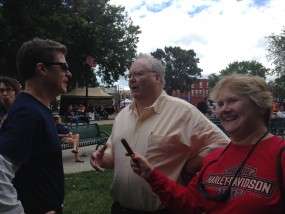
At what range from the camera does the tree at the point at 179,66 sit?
94.1 meters

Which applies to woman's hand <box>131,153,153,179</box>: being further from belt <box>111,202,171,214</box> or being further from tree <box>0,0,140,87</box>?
tree <box>0,0,140,87</box>

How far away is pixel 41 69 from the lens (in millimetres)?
2326

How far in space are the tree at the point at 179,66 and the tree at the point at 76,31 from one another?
55.3m

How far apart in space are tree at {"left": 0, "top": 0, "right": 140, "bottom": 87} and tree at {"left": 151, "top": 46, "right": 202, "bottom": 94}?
55336mm

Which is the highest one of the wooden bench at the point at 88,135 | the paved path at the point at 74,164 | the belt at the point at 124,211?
the belt at the point at 124,211

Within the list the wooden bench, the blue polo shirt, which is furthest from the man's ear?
the wooden bench

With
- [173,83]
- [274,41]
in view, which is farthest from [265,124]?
[173,83]

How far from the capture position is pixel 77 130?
10992mm

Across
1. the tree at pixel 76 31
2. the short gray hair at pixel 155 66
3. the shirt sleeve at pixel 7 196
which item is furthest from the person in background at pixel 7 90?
the tree at pixel 76 31

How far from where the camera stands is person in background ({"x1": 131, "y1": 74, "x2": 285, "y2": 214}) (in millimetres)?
1874

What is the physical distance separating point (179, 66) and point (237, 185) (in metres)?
94.1

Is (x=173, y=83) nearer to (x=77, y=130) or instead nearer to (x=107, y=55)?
(x=107, y=55)

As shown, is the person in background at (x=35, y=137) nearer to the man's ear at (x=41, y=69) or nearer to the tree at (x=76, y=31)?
the man's ear at (x=41, y=69)

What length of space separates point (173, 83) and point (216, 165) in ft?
313
